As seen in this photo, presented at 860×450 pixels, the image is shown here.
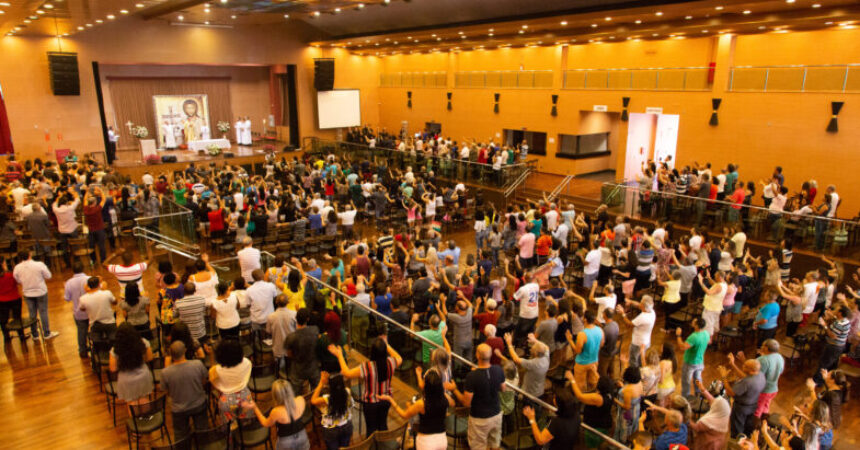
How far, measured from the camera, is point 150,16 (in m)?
22.1

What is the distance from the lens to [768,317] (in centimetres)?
774

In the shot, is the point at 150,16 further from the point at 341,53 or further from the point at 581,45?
the point at 581,45

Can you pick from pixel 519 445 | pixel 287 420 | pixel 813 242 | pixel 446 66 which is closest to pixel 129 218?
pixel 287 420

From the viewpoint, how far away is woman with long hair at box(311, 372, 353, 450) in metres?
4.76

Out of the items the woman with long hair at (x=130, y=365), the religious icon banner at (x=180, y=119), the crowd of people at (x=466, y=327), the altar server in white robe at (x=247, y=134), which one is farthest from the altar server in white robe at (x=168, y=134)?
the woman with long hair at (x=130, y=365)

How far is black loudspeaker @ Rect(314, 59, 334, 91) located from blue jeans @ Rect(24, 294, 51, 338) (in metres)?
21.3

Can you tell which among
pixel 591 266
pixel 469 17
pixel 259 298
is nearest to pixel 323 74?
pixel 469 17

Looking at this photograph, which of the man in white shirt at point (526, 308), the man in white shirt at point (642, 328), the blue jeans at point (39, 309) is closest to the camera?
the man in white shirt at point (642, 328)

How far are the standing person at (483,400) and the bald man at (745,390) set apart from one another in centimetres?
255

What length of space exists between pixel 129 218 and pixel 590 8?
13.3 metres

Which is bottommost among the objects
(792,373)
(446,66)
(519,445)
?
(792,373)

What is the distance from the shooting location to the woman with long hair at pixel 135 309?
21.4 ft

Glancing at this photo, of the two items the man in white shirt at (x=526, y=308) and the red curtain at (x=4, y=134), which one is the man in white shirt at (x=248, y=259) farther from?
the red curtain at (x=4, y=134)

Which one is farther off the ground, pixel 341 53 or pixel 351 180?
pixel 341 53
